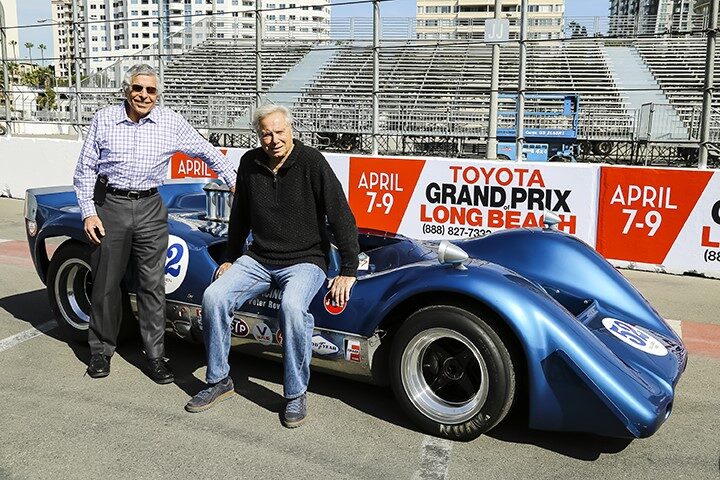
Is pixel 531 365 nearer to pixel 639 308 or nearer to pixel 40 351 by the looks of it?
pixel 639 308

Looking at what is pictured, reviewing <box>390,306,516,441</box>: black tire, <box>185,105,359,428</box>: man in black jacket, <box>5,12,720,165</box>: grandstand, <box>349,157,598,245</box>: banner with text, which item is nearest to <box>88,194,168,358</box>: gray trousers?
<box>185,105,359,428</box>: man in black jacket

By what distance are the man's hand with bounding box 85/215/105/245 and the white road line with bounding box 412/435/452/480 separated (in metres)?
2.06

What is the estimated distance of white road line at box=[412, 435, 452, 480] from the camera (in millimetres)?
2836

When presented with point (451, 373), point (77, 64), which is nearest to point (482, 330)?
point (451, 373)

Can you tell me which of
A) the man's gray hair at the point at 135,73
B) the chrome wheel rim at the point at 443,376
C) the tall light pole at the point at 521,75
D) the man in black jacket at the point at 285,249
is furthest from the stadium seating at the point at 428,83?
the chrome wheel rim at the point at 443,376

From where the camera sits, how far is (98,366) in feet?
12.9

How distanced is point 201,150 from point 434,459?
2293 millimetres

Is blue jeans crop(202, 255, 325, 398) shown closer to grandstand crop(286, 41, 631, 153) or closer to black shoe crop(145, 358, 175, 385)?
black shoe crop(145, 358, 175, 385)

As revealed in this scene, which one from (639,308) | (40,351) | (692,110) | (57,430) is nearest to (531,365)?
(639,308)

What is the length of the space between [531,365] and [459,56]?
1152cm

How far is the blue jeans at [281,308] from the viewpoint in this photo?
325 cm

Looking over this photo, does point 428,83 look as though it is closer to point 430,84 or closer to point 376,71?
point 430,84

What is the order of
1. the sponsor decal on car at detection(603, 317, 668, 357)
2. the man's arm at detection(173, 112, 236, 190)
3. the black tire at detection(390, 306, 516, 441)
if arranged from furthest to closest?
the man's arm at detection(173, 112, 236, 190)
the sponsor decal on car at detection(603, 317, 668, 357)
the black tire at detection(390, 306, 516, 441)

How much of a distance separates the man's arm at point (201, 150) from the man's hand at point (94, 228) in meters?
0.64
